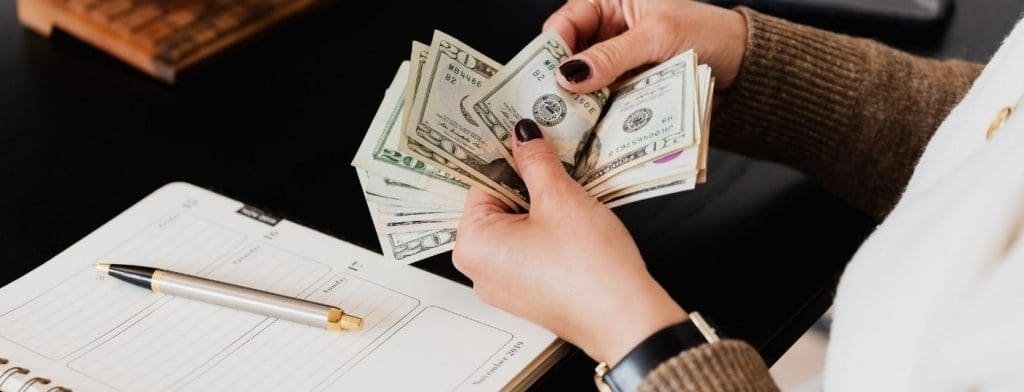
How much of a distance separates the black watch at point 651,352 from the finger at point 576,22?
373 millimetres

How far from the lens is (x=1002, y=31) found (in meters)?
1.17

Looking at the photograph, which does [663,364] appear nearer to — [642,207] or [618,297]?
[618,297]

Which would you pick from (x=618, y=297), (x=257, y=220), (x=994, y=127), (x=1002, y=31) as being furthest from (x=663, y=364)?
(x=1002, y=31)

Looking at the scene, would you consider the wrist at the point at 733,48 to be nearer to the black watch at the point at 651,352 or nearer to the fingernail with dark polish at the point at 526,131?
the fingernail with dark polish at the point at 526,131

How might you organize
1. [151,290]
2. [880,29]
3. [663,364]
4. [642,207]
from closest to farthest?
1. [663,364]
2. [151,290]
3. [642,207]
4. [880,29]

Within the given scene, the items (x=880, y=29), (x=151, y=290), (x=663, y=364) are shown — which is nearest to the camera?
(x=663, y=364)

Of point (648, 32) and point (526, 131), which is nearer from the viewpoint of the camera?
point (526, 131)

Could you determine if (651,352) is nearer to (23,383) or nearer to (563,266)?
(563,266)

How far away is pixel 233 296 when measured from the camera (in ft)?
2.36

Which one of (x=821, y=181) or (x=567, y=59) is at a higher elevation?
(x=567, y=59)

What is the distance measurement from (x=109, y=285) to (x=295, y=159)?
0.27 m

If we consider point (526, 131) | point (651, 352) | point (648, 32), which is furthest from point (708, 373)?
point (648, 32)

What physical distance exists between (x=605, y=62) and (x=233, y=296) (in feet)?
1.20

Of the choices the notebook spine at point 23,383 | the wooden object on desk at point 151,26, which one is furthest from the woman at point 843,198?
the wooden object on desk at point 151,26
